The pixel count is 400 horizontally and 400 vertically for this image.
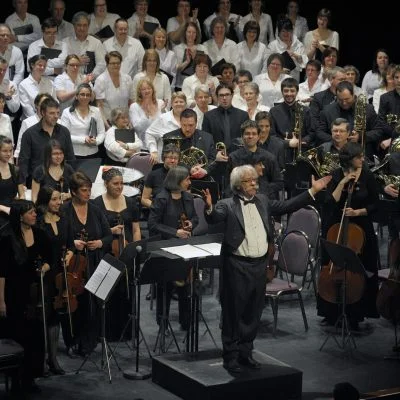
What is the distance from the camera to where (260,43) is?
42.7ft

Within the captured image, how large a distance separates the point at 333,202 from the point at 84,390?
8.40 feet

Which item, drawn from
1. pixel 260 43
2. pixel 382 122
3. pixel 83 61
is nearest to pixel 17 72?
pixel 83 61

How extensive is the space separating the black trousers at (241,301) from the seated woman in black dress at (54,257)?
1.19 metres

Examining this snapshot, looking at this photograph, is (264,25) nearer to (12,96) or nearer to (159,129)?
(159,129)

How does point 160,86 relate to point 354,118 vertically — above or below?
above

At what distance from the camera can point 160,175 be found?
31.3 ft

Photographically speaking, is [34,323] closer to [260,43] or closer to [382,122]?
[382,122]

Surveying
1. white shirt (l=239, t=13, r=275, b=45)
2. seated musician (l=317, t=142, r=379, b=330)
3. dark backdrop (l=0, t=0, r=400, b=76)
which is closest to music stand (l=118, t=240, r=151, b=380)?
seated musician (l=317, t=142, r=379, b=330)

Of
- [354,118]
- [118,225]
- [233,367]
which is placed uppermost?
[354,118]

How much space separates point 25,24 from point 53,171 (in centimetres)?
365

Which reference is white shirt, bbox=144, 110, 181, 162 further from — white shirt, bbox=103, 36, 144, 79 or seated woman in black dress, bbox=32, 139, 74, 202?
seated woman in black dress, bbox=32, 139, 74, 202

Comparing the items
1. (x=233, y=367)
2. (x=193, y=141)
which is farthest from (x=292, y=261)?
(x=193, y=141)

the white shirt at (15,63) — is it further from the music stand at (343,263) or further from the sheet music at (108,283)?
the music stand at (343,263)

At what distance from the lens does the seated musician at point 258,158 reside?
9.53 m
